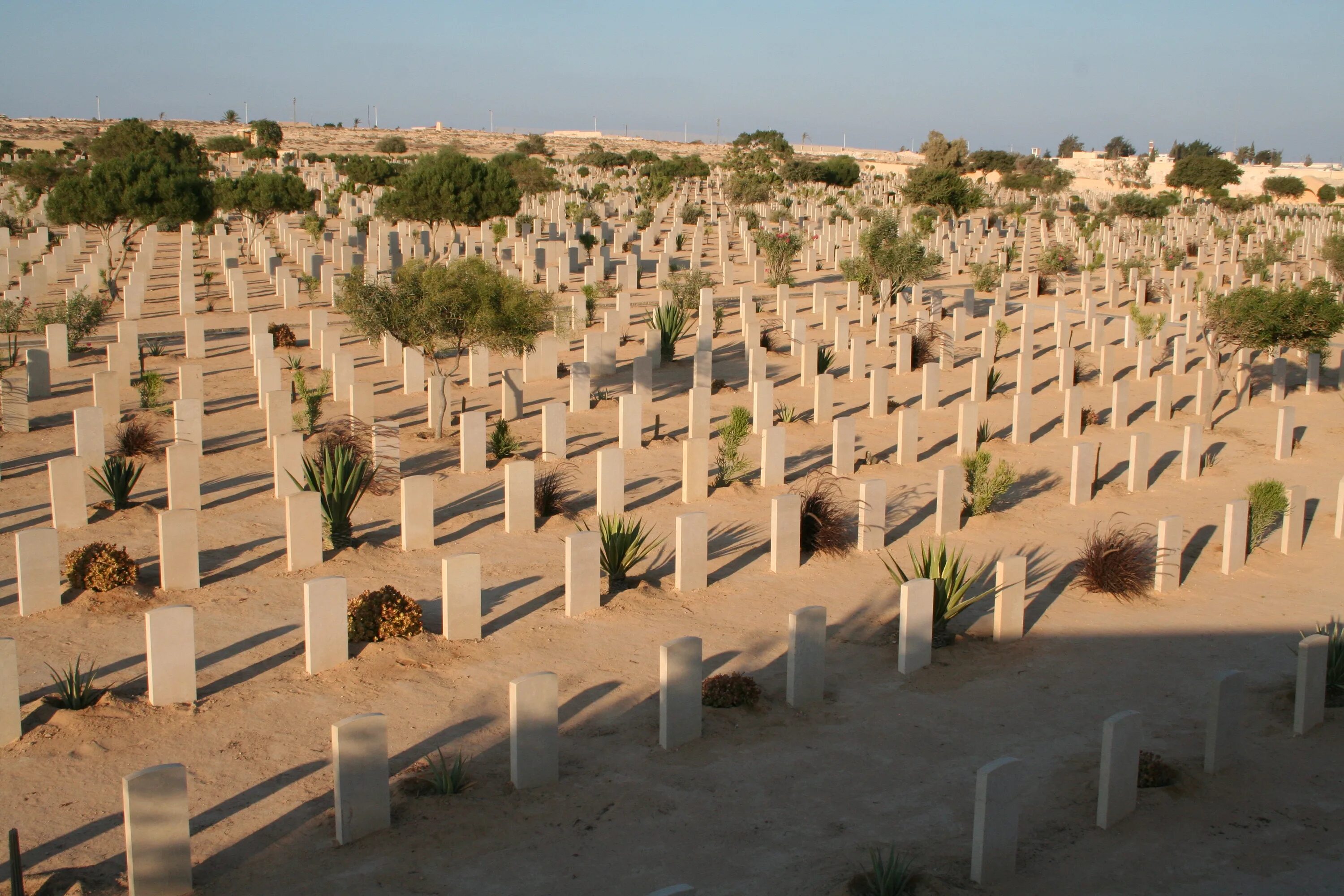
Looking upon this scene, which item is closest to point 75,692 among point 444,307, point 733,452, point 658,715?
point 658,715

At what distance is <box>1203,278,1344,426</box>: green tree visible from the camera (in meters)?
16.6

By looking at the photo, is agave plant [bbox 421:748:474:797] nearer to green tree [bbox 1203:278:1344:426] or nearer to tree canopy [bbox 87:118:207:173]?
green tree [bbox 1203:278:1344:426]

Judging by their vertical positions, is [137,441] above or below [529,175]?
below

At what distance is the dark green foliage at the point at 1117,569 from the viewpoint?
10.1 m

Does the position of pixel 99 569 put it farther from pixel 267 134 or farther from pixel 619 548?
pixel 267 134

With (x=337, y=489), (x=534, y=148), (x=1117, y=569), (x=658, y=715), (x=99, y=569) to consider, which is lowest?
(x=658, y=715)

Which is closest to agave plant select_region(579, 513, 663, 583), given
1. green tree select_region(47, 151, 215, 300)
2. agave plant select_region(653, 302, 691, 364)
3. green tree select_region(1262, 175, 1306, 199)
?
agave plant select_region(653, 302, 691, 364)

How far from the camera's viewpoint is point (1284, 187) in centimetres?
6650

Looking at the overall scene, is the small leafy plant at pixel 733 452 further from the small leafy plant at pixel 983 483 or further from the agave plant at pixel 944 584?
the agave plant at pixel 944 584

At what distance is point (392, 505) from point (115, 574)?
3.12 m

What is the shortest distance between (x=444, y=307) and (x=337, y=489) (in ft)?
12.8

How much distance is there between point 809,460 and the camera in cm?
1384

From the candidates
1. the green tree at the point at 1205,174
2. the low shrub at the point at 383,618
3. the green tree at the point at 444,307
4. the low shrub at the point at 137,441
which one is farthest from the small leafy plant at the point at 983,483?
the green tree at the point at 1205,174

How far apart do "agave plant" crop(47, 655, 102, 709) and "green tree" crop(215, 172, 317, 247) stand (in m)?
22.2
